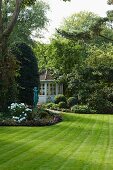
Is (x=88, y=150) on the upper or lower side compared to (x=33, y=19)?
lower

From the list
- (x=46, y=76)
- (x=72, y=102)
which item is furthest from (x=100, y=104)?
(x=46, y=76)

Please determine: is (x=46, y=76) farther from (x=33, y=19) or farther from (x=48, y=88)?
(x=33, y=19)

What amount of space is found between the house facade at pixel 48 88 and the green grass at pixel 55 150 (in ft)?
97.4

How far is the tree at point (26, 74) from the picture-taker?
29.8 meters

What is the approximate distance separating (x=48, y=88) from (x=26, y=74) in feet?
66.3

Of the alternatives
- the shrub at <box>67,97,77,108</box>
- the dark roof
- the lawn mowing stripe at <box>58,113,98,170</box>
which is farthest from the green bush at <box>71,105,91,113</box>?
the dark roof

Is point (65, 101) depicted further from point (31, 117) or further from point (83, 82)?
point (31, 117)

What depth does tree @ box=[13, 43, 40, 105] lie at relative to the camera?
1171 inches

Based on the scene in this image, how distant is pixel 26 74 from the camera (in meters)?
29.8

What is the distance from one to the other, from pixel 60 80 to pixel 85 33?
1608 cm

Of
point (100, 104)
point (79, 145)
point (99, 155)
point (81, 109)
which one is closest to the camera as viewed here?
point (99, 155)

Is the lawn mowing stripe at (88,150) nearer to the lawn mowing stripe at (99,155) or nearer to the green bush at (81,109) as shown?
the lawn mowing stripe at (99,155)

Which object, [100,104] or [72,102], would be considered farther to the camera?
[72,102]

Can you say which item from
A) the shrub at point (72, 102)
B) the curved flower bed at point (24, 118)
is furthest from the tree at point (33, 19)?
the curved flower bed at point (24, 118)
